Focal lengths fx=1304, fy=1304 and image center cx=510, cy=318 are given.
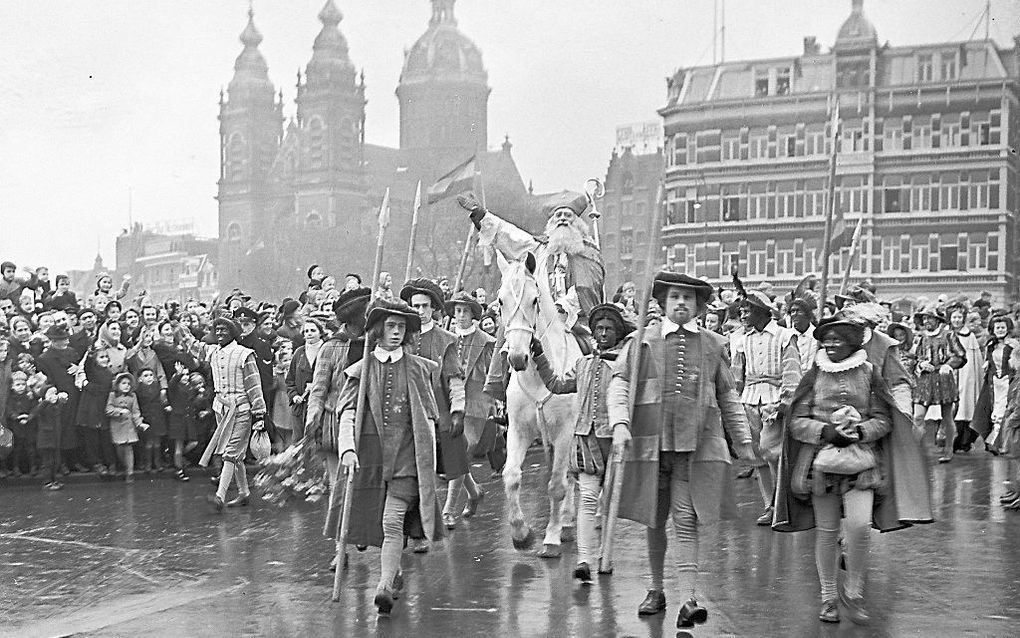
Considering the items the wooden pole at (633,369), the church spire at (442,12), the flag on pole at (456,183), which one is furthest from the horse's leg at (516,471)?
the church spire at (442,12)

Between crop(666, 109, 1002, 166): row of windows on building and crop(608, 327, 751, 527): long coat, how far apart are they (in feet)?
160

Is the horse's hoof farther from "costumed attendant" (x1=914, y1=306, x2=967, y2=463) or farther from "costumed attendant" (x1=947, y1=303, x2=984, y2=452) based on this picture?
"costumed attendant" (x1=947, y1=303, x2=984, y2=452)

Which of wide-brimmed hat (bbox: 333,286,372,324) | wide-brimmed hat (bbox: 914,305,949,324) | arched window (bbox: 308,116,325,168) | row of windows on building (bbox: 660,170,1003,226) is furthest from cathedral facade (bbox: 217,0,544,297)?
wide-brimmed hat (bbox: 333,286,372,324)

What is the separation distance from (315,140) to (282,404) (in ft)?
362

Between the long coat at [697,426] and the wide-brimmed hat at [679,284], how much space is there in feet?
0.74

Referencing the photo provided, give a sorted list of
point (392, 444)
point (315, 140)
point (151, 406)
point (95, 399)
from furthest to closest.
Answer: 1. point (315, 140)
2. point (151, 406)
3. point (95, 399)
4. point (392, 444)

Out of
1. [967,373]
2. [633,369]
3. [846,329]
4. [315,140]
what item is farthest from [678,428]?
[315,140]

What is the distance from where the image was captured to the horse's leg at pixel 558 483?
31.0ft

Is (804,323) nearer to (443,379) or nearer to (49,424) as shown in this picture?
(443,379)

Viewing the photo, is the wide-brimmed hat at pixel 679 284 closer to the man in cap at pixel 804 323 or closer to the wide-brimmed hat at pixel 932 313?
the man in cap at pixel 804 323

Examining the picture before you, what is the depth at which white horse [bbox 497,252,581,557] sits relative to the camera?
9.37 metres

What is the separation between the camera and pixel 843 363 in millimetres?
7246

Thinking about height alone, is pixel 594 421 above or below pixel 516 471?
above

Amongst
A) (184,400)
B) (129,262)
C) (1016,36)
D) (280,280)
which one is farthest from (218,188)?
(184,400)
